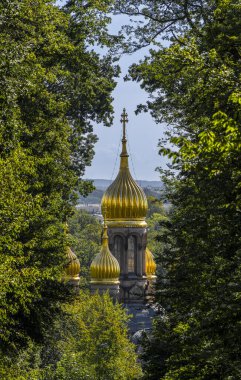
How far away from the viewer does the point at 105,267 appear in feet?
295

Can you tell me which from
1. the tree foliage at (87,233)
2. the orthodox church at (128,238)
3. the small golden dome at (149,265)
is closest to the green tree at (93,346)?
the orthodox church at (128,238)

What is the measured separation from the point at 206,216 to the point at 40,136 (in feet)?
31.4

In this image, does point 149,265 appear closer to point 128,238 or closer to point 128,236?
point 128,238

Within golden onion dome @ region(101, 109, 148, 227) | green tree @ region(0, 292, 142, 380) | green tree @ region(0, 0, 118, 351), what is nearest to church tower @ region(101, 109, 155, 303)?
golden onion dome @ region(101, 109, 148, 227)

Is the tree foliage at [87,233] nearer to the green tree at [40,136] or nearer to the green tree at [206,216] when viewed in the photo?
the green tree at [40,136]

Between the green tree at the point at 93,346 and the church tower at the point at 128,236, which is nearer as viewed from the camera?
the green tree at the point at 93,346

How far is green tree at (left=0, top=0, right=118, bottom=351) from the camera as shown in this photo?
25.9m

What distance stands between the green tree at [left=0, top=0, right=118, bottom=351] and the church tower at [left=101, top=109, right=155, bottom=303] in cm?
5060

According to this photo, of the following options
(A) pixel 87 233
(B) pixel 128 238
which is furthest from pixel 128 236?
(A) pixel 87 233

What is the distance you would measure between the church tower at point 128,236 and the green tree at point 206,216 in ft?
193

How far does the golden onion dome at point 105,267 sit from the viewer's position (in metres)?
89.9

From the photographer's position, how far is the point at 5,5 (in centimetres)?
2984

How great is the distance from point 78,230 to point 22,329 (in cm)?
10936

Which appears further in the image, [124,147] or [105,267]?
[124,147]
